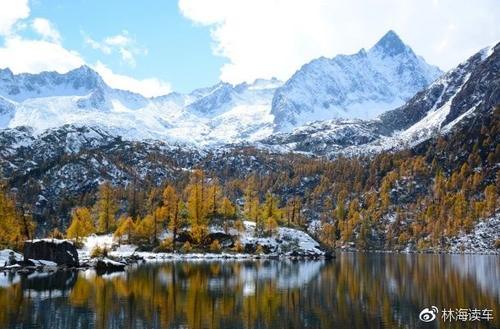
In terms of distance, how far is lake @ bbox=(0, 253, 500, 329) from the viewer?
166 feet

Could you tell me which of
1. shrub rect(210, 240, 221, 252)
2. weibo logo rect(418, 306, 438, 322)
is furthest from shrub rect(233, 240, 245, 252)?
weibo logo rect(418, 306, 438, 322)

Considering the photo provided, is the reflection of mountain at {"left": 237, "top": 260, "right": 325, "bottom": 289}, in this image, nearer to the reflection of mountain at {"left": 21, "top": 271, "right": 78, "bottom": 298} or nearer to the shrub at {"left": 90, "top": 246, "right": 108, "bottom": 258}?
the reflection of mountain at {"left": 21, "top": 271, "right": 78, "bottom": 298}

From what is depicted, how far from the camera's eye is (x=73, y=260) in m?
107

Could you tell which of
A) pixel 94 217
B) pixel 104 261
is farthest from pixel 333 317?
pixel 94 217

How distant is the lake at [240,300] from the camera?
50.5 meters

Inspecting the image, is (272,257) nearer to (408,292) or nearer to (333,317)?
(408,292)

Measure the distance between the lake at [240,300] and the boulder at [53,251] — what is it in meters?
9.62

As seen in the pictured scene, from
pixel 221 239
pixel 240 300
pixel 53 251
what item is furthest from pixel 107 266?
pixel 221 239

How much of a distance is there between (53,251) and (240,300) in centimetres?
5706

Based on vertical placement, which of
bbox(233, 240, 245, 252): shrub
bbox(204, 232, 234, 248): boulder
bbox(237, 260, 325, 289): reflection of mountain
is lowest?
bbox(237, 260, 325, 289): reflection of mountain

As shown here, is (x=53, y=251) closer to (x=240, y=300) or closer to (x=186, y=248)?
(x=186, y=248)

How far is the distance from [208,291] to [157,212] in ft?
272

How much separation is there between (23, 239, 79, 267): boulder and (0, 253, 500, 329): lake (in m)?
9.62

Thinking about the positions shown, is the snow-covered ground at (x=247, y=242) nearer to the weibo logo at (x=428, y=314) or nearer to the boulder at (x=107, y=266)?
the boulder at (x=107, y=266)
